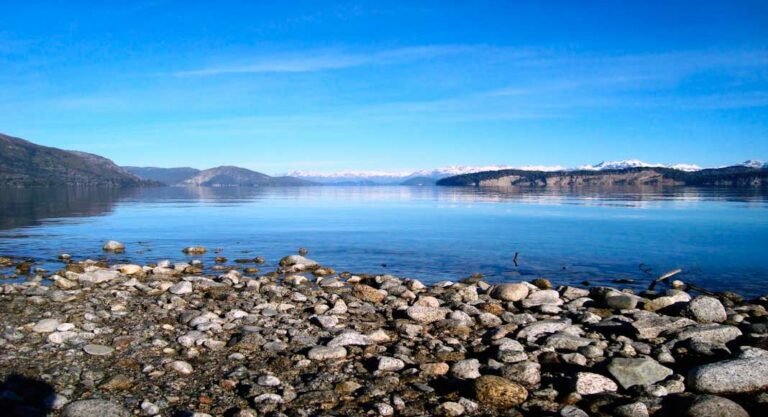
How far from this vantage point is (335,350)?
37.2ft

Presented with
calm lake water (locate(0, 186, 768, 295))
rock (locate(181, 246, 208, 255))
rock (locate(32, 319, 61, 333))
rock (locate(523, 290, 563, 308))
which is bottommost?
calm lake water (locate(0, 186, 768, 295))

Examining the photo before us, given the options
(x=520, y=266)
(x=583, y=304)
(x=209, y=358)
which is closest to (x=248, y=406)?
(x=209, y=358)

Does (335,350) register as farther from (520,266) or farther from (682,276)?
(682,276)

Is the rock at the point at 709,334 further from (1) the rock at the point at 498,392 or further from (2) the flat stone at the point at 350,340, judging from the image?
(2) the flat stone at the point at 350,340

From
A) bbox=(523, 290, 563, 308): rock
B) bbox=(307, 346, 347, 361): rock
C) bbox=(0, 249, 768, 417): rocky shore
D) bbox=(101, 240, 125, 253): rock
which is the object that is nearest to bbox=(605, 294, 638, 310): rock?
bbox=(0, 249, 768, 417): rocky shore

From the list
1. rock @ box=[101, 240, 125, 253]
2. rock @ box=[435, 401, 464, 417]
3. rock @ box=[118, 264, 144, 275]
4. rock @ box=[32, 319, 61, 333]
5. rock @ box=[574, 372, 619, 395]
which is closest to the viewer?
rock @ box=[435, 401, 464, 417]

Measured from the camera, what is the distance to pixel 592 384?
9539mm

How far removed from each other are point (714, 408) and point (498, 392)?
3.33 metres

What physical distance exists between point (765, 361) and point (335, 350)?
8332 millimetres

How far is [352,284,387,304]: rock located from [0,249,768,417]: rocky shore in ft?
0.20

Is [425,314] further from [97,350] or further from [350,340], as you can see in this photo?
[97,350]

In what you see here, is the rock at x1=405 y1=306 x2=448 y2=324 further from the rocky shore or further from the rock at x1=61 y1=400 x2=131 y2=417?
the rock at x1=61 y1=400 x2=131 y2=417

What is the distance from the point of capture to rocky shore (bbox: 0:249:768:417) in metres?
8.95

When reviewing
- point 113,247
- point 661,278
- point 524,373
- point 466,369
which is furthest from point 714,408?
point 113,247
